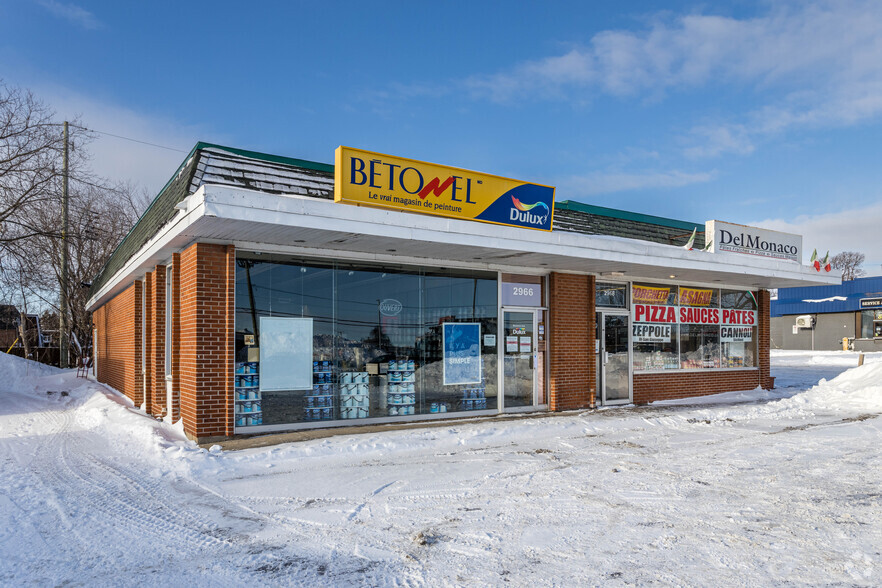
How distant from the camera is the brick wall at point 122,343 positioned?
14438mm

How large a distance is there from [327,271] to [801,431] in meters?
8.87

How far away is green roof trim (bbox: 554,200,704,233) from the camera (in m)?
14.2

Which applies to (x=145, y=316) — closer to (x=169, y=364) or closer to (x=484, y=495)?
(x=169, y=364)

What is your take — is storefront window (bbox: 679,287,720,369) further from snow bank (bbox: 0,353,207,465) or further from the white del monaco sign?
snow bank (bbox: 0,353,207,465)

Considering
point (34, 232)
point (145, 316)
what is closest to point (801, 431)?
point (145, 316)

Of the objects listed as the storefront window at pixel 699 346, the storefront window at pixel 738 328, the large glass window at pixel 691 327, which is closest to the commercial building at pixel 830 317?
the storefront window at pixel 738 328

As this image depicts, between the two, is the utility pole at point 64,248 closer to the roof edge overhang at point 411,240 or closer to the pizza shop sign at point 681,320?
the roof edge overhang at point 411,240

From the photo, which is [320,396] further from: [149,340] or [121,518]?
[149,340]

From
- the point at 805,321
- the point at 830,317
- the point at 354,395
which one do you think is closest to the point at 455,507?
the point at 354,395

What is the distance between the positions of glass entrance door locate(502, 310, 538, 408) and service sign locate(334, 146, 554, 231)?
2.42 metres

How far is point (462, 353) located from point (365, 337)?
2.13 metres

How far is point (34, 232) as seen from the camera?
19.1 m

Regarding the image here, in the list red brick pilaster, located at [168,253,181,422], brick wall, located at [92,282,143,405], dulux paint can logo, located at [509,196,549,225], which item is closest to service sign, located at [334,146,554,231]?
dulux paint can logo, located at [509,196,549,225]

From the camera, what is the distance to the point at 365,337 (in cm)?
1057
